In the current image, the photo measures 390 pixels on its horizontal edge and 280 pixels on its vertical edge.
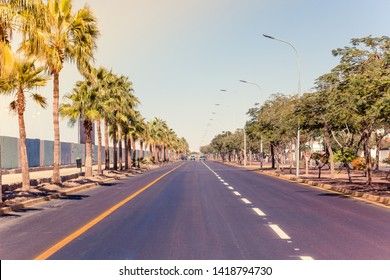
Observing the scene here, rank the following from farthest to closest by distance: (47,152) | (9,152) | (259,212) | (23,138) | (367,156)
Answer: (47,152)
(9,152)
(367,156)
(23,138)
(259,212)

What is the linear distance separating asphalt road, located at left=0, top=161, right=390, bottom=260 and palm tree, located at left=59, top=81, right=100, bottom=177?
→ 1844 cm

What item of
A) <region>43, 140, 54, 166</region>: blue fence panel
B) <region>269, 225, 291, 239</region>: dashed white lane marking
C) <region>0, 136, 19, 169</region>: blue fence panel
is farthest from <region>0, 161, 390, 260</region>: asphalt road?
<region>43, 140, 54, 166</region>: blue fence panel

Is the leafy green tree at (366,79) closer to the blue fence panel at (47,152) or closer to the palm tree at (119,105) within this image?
the palm tree at (119,105)

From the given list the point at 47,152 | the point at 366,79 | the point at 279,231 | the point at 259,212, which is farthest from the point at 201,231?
the point at 47,152

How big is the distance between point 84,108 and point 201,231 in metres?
26.0

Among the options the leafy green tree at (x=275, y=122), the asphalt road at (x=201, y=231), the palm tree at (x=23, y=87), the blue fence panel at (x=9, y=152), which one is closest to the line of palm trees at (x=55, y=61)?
the palm tree at (x=23, y=87)

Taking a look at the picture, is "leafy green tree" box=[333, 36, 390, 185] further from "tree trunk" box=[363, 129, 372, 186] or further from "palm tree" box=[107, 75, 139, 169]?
"palm tree" box=[107, 75, 139, 169]

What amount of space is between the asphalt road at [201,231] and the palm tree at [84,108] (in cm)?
1844

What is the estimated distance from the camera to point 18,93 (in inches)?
840

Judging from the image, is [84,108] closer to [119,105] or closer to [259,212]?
[119,105]

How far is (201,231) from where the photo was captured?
10.0 meters

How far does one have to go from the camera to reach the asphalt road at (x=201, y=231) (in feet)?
25.5

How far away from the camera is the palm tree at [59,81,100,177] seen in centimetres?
3412

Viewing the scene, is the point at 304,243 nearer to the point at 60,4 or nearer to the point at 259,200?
the point at 259,200
